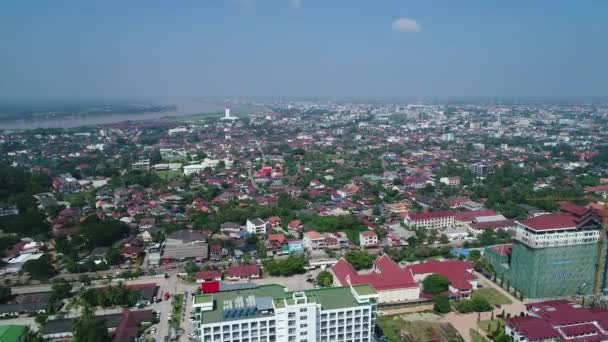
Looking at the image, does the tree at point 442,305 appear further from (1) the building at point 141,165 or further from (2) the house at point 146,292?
(1) the building at point 141,165

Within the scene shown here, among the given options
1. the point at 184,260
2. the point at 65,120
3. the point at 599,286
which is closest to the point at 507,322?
the point at 599,286

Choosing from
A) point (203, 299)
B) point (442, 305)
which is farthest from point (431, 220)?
point (203, 299)

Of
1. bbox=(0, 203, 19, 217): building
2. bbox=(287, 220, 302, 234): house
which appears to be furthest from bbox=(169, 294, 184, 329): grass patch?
bbox=(0, 203, 19, 217): building

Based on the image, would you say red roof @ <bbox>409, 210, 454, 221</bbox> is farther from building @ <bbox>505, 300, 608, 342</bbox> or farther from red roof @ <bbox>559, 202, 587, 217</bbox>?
building @ <bbox>505, 300, 608, 342</bbox>

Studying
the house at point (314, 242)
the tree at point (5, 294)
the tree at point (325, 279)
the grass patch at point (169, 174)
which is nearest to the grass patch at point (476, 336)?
the tree at point (325, 279)

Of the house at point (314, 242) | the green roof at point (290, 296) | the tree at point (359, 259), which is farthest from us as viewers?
the house at point (314, 242)

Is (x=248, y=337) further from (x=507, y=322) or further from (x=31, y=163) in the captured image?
(x=31, y=163)
